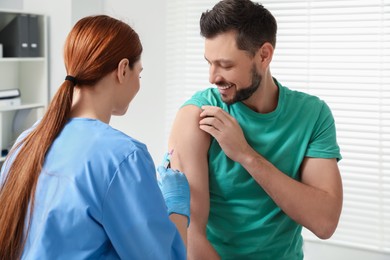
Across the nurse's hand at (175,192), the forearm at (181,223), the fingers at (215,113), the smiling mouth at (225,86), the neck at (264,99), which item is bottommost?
the forearm at (181,223)

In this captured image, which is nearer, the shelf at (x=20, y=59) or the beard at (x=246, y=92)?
the beard at (x=246, y=92)

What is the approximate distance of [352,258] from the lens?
106 inches

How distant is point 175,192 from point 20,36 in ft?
8.52

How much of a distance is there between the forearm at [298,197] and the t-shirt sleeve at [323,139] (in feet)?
0.35

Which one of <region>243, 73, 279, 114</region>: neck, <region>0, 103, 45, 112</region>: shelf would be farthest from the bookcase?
<region>243, 73, 279, 114</region>: neck

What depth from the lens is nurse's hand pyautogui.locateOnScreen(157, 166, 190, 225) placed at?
1.23 m

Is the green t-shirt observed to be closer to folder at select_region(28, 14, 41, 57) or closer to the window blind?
the window blind

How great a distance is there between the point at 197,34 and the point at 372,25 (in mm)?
1047

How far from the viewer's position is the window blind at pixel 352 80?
100 inches

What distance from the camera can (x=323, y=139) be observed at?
4.84ft

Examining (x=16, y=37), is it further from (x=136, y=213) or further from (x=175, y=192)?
(x=136, y=213)

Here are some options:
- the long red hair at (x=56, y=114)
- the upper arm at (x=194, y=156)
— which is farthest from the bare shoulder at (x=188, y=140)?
the long red hair at (x=56, y=114)

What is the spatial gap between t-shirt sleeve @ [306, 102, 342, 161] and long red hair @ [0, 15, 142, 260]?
24.3 inches

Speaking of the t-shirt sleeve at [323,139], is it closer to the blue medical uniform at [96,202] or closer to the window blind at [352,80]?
the blue medical uniform at [96,202]
